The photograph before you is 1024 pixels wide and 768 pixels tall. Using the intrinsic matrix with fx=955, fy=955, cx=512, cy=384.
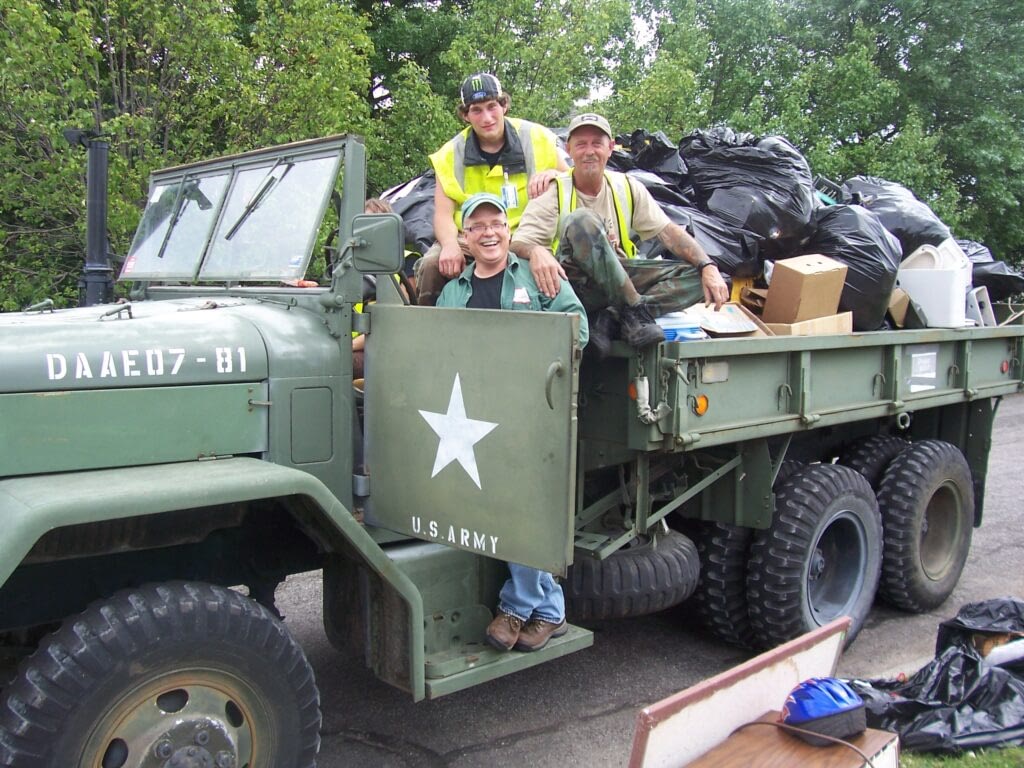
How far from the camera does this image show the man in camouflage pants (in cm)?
343

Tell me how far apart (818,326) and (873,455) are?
1.07 metres

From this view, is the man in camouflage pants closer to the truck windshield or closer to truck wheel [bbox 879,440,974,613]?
the truck windshield

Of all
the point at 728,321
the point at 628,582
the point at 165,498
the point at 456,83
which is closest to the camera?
the point at 165,498

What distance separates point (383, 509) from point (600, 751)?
130 cm

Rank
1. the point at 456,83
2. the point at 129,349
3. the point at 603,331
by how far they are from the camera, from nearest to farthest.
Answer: the point at 129,349, the point at 603,331, the point at 456,83

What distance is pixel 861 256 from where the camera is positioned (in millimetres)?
4941

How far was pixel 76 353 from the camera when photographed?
276cm

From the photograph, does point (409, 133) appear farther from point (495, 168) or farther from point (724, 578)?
point (724, 578)

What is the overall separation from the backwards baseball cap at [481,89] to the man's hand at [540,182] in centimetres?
37

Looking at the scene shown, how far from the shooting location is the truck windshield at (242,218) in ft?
11.4

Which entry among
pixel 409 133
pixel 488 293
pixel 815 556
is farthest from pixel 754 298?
pixel 409 133

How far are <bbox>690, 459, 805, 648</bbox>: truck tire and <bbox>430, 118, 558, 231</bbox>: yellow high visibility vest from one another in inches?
68.6

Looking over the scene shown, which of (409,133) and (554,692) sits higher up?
(409,133)

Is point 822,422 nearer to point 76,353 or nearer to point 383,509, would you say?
point 383,509
